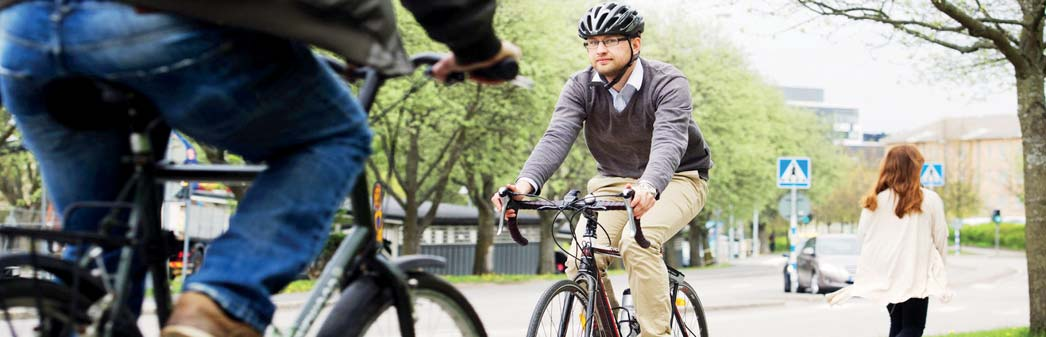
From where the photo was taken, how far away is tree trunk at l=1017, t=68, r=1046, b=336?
33.1 feet

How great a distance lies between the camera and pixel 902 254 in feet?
26.6

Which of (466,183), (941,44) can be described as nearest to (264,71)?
(941,44)

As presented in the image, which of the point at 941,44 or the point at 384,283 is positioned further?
the point at 941,44

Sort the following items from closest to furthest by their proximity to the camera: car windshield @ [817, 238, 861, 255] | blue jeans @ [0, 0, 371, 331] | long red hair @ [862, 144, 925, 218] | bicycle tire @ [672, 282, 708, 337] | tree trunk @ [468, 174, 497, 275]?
blue jeans @ [0, 0, 371, 331], bicycle tire @ [672, 282, 708, 337], long red hair @ [862, 144, 925, 218], car windshield @ [817, 238, 861, 255], tree trunk @ [468, 174, 497, 275]

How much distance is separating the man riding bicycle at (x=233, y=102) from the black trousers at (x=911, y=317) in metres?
5.95

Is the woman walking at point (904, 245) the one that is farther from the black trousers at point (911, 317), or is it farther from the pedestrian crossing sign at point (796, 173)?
the pedestrian crossing sign at point (796, 173)

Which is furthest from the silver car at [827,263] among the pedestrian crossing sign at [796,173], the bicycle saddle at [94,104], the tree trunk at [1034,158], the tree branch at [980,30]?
the bicycle saddle at [94,104]

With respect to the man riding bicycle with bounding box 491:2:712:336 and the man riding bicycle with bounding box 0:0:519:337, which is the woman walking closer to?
the man riding bicycle with bounding box 491:2:712:336

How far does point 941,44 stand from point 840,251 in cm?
1405

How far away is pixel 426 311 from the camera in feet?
9.88

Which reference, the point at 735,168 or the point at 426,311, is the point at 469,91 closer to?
the point at 735,168

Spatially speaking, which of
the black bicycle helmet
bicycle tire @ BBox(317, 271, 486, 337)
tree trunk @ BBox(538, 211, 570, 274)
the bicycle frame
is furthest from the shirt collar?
tree trunk @ BBox(538, 211, 570, 274)

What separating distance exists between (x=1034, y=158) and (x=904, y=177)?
104 inches

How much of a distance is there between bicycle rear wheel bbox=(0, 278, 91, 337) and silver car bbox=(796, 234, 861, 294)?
894 inches
